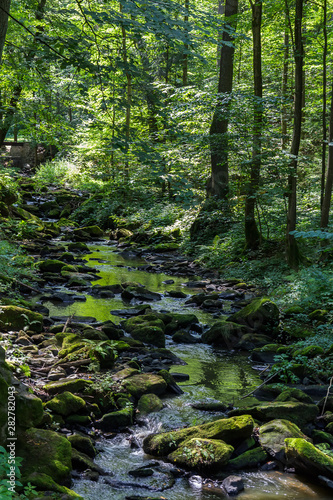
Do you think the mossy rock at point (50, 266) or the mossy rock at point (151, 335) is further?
the mossy rock at point (50, 266)

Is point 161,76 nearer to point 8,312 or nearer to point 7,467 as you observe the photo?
point 8,312

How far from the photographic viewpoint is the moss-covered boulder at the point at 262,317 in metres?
8.89

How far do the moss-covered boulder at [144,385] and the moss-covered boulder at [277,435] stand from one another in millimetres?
1539

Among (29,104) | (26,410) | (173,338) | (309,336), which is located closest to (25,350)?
(26,410)

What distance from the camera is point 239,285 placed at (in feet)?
39.2

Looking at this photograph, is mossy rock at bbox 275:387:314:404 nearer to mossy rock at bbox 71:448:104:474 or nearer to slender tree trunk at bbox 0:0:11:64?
mossy rock at bbox 71:448:104:474

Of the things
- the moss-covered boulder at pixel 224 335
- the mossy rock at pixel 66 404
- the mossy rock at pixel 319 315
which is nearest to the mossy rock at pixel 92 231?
the moss-covered boulder at pixel 224 335

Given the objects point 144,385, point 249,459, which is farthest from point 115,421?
point 249,459

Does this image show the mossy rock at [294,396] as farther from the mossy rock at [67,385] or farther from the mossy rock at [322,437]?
the mossy rock at [67,385]

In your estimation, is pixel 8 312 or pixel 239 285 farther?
pixel 239 285

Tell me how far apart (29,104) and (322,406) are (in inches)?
249

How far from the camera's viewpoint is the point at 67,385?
5395 mm

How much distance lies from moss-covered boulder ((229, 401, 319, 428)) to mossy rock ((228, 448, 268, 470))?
67cm

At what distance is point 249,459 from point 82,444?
174 centimetres
